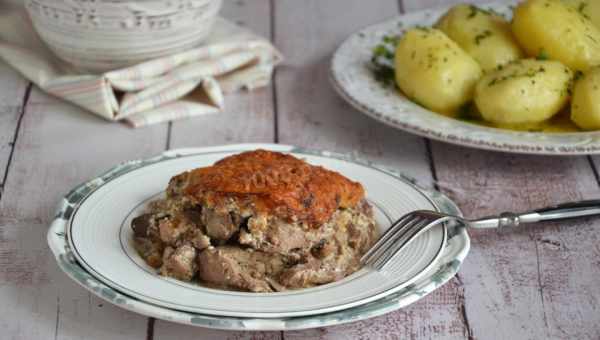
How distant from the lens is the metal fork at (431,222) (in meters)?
1.89

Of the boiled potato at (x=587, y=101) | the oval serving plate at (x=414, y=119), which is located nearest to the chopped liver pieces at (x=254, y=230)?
the oval serving plate at (x=414, y=119)

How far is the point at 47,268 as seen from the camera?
2.07m

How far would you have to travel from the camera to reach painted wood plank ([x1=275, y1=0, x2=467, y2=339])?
6.15ft

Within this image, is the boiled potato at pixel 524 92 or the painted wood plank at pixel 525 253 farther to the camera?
the boiled potato at pixel 524 92

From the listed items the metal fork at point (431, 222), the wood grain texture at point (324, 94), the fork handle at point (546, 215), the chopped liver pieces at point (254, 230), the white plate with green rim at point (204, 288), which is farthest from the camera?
the wood grain texture at point (324, 94)

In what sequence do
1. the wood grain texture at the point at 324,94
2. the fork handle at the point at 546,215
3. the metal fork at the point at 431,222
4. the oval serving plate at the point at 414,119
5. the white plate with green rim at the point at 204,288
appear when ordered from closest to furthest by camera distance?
the white plate with green rim at the point at 204,288, the metal fork at the point at 431,222, the fork handle at the point at 546,215, the oval serving plate at the point at 414,119, the wood grain texture at the point at 324,94

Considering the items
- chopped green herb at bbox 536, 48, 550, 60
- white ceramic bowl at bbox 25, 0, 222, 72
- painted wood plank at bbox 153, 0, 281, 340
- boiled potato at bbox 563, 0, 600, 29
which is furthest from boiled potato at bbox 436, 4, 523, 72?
white ceramic bowl at bbox 25, 0, 222, 72

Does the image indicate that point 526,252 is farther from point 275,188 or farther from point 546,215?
point 275,188

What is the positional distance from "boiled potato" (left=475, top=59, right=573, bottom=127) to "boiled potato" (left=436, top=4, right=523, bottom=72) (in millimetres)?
171

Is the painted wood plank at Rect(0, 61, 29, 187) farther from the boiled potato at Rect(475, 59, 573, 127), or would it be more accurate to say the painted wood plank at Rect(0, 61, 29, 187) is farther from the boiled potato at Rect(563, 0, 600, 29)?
the boiled potato at Rect(563, 0, 600, 29)

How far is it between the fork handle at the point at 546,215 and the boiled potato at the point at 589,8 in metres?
0.89

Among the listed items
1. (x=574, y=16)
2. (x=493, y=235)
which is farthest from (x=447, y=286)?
(x=574, y=16)

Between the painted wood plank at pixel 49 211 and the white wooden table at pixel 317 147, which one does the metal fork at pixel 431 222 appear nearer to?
the white wooden table at pixel 317 147

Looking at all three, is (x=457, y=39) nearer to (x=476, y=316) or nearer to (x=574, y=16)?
(x=574, y=16)
